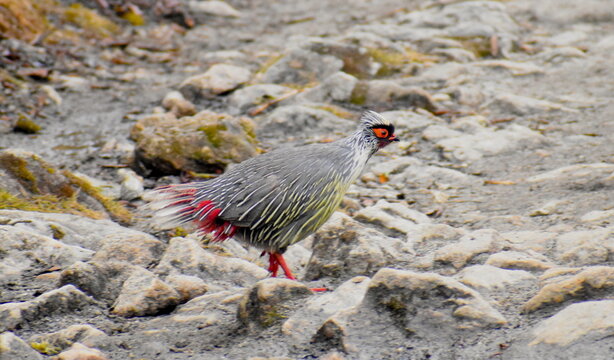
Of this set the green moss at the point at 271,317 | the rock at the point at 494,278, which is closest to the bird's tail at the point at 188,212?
the green moss at the point at 271,317

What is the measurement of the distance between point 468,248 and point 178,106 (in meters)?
5.58

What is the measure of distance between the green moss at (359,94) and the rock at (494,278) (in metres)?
5.17

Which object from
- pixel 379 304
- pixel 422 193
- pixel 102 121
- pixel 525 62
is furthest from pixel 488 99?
pixel 379 304

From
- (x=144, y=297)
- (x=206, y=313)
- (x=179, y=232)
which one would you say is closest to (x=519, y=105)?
(x=179, y=232)

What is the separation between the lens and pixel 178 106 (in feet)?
Result: 32.0

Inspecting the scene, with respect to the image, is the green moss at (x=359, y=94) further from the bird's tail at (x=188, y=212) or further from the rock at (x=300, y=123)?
the bird's tail at (x=188, y=212)

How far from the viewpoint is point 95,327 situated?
4.59 metres

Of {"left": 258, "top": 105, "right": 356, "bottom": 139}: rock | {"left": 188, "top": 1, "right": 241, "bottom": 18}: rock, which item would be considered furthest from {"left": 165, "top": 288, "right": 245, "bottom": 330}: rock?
{"left": 188, "top": 1, "right": 241, "bottom": 18}: rock

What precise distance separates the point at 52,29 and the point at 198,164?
5.81 metres

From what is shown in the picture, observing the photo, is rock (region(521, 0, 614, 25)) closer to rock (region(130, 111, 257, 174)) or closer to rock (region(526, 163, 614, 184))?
rock (region(526, 163, 614, 184))

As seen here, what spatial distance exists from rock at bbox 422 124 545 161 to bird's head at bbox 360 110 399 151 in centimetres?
234

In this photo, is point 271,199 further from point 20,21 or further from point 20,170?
point 20,21

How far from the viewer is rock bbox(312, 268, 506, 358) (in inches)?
163

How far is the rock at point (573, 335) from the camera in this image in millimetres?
3689
